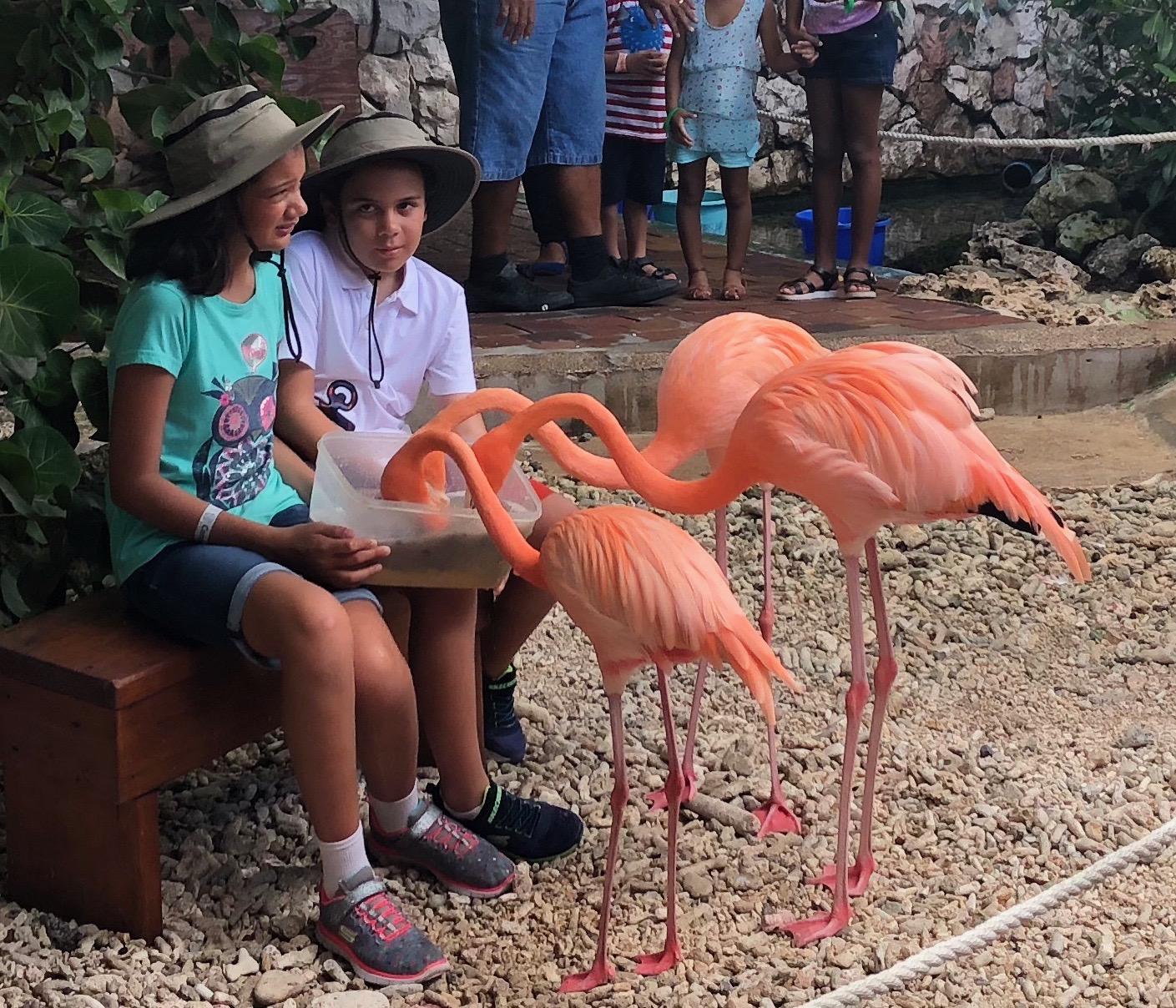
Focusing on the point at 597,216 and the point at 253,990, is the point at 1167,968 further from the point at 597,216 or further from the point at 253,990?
the point at 597,216

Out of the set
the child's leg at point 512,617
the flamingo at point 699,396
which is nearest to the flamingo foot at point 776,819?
the flamingo at point 699,396

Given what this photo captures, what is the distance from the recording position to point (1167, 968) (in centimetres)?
233

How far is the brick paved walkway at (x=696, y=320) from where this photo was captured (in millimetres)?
5027

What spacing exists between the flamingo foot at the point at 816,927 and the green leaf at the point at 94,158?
180cm

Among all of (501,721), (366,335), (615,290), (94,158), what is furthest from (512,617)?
(615,290)

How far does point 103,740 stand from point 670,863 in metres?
0.91

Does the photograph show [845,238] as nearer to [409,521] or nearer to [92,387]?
[92,387]

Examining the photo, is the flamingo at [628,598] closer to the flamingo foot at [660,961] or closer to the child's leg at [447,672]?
the flamingo foot at [660,961]

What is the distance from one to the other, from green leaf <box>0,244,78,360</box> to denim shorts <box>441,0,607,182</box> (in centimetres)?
275

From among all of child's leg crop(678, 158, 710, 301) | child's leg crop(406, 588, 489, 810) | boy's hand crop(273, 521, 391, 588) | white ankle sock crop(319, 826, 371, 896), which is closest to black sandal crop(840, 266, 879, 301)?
child's leg crop(678, 158, 710, 301)

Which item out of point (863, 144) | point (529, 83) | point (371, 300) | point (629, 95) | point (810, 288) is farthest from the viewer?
point (810, 288)

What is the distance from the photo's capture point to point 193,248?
2316mm

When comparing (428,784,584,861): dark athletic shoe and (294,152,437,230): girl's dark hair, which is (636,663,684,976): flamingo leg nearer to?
(428,784,584,861): dark athletic shoe

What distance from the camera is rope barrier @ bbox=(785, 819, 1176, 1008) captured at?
5.93 feet
